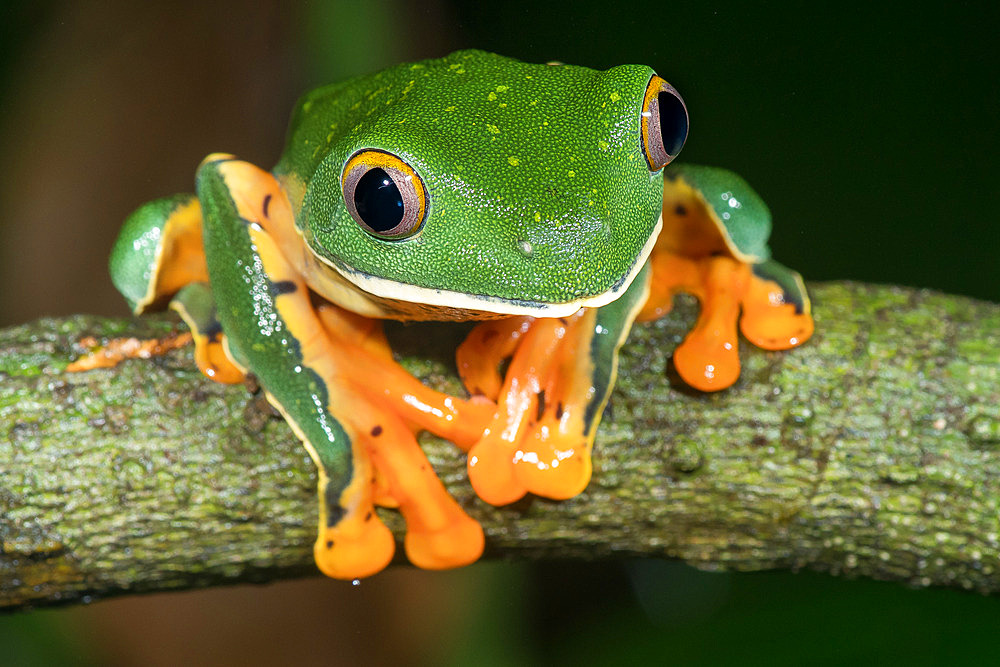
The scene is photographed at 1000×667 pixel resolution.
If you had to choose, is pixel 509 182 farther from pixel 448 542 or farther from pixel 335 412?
pixel 448 542

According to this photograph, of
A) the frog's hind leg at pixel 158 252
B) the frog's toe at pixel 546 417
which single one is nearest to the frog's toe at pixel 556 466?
the frog's toe at pixel 546 417

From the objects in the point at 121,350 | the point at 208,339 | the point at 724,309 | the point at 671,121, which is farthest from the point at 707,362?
the point at 121,350

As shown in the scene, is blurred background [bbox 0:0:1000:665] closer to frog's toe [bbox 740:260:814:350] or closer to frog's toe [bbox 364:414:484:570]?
frog's toe [bbox 740:260:814:350]

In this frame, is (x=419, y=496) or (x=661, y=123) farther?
(x=419, y=496)

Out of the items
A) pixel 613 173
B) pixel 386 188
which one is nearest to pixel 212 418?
pixel 386 188

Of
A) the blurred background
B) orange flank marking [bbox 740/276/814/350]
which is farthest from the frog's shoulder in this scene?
the blurred background

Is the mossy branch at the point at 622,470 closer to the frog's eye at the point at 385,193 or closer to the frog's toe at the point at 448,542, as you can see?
the frog's toe at the point at 448,542

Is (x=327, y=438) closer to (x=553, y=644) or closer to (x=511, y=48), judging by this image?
(x=511, y=48)
